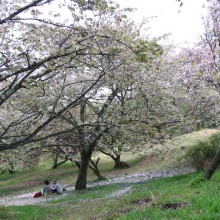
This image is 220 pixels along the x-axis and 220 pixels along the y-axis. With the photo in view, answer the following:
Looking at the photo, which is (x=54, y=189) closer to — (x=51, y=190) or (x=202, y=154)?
(x=51, y=190)

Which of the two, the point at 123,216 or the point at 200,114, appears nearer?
the point at 123,216

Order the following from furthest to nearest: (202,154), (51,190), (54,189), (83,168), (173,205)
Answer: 1. (51,190)
2. (54,189)
3. (83,168)
4. (202,154)
5. (173,205)

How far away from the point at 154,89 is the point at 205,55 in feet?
39.3

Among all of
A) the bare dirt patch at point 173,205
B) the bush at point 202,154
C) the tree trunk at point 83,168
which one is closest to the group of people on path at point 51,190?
the tree trunk at point 83,168

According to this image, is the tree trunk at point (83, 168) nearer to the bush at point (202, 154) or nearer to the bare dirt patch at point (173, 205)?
the bush at point (202, 154)

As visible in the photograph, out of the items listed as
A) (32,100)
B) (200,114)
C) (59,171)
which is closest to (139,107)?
(200,114)

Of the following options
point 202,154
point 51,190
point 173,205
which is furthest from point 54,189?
point 173,205

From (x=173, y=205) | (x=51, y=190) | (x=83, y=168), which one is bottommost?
(x=51, y=190)

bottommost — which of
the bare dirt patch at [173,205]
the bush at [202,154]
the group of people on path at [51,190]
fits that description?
the group of people on path at [51,190]

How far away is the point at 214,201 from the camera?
8.76 m

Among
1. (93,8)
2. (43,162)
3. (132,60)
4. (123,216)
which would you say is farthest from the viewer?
(43,162)

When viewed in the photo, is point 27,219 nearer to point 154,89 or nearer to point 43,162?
point 154,89

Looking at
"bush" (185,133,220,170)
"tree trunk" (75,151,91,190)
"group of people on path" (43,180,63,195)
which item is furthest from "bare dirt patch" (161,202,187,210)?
"group of people on path" (43,180,63,195)

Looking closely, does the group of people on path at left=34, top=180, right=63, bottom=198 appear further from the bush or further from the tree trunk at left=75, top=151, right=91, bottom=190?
the bush
